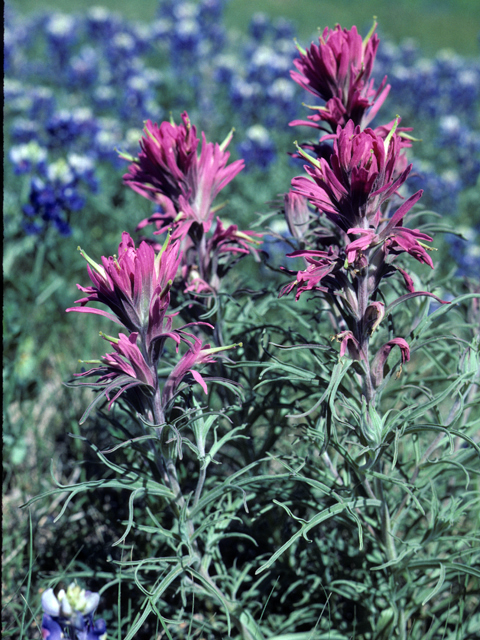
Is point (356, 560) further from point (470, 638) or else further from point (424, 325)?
point (424, 325)

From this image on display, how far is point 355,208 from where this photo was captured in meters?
1.33

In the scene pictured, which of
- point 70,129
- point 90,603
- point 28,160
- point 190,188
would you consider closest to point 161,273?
point 190,188

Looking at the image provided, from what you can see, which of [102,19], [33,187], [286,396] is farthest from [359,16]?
[286,396]

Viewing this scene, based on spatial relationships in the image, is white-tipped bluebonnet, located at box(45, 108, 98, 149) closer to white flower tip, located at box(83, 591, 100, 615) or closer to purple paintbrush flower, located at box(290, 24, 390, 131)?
purple paintbrush flower, located at box(290, 24, 390, 131)

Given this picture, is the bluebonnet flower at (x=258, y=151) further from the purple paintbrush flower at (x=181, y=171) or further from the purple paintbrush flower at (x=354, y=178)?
the purple paintbrush flower at (x=354, y=178)

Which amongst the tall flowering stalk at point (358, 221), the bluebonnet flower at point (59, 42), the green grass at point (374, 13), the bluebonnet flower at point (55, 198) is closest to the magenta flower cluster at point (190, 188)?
the tall flowering stalk at point (358, 221)

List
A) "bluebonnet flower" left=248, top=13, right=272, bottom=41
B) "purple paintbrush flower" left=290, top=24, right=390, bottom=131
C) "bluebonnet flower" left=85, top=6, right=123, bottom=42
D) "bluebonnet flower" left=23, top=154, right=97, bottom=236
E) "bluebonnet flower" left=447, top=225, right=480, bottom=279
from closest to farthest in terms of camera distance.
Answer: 1. "purple paintbrush flower" left=290, top=24, right=390, bottom=131
2. "bluebonnet flower" left=23, top=154, right=97, bottom=236
3. "bluebonnet flower" left=447, top=225, right=480, bottom=279
4. "bluebonnet flower" left=85, top=6, right=123, bottom=42
5. "bluebonnet flower" left=248, top=13, right=272, bottom=41

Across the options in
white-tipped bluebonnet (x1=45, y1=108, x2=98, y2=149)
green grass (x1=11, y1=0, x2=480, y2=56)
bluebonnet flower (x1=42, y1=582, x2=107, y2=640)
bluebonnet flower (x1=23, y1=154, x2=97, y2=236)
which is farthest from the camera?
green grass (x1=11, y1=0, x2=480, y2=56)

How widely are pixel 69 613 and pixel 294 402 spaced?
774 mm

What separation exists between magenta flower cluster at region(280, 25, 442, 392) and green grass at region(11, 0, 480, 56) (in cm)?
1478

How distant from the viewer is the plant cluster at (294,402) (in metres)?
1.33

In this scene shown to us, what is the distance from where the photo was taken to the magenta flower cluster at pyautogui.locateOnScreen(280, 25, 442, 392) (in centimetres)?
127

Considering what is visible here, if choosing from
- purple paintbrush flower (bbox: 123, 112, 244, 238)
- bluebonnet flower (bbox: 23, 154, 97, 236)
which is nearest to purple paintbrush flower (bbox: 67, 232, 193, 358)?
purple paintbrush flower (bbox: 123, 112, 244, 238)

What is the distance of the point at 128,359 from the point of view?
135 centimetres
